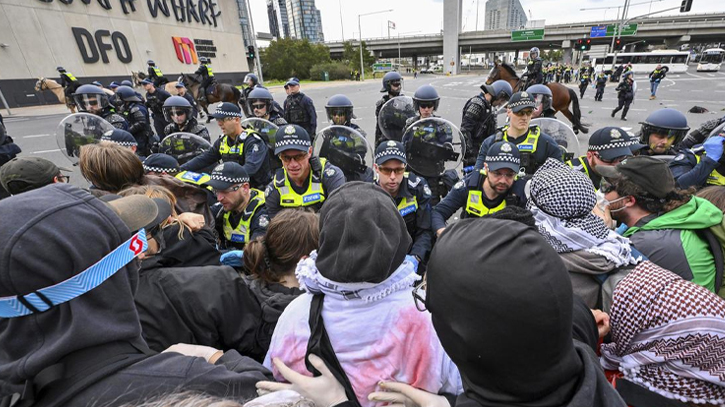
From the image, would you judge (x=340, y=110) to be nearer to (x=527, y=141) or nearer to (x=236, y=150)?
(x=236, y=150)

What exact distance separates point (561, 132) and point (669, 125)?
105 centimetres

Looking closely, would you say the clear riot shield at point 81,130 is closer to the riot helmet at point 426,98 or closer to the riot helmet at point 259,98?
the riot helmet at point 259,98

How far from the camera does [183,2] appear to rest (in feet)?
86.9

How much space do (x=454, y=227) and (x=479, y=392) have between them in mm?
399

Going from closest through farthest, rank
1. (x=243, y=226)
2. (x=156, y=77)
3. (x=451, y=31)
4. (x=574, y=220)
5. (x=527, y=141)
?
(x=574, y=220) → (x=243, y=226) → (x=527, y=141) → (x=156, y=77) → (x=451, y=31)

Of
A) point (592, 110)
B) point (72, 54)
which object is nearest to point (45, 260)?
point (592, 110)

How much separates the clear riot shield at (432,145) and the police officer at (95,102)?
4.98 meters

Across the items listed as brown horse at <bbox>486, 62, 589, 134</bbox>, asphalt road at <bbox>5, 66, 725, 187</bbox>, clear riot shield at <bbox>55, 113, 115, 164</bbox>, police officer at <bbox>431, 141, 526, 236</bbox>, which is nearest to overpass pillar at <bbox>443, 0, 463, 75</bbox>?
asphalt road at <bbox>5, 66, 725, 187</bbox>

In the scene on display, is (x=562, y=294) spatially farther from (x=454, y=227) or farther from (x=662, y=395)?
(x=662, y=395)

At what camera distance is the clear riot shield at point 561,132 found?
4.00 m

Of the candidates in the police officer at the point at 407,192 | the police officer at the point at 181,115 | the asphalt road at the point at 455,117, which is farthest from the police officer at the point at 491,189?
the asphalt road at the point at 455,117

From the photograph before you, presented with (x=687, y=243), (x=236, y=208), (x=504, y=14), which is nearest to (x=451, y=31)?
(x=236, y=208)

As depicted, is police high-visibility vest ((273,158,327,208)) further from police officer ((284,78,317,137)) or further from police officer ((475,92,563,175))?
police officer ((284,78,317,137))

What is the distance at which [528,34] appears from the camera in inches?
1783
